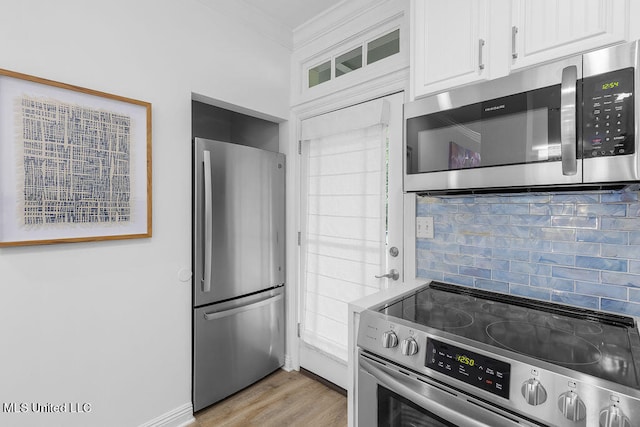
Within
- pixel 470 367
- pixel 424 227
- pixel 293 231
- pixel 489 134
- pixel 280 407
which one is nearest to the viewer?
pixel 470 367

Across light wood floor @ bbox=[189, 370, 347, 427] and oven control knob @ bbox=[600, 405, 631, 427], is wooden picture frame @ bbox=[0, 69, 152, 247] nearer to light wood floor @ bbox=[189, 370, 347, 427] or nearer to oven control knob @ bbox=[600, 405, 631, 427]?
light wood floor @ bbox=[189, 370, 347, 427]

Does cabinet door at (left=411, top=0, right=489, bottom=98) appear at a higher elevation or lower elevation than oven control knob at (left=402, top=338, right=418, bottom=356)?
higher

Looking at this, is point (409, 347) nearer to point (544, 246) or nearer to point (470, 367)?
point (470, 367)

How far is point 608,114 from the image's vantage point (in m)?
0.99

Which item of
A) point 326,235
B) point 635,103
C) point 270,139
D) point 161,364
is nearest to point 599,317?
point 635,103

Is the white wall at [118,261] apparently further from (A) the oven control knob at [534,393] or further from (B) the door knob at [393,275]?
(A) the oven control knob at [534,393]

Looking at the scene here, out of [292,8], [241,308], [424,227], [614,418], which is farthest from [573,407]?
[292,8]

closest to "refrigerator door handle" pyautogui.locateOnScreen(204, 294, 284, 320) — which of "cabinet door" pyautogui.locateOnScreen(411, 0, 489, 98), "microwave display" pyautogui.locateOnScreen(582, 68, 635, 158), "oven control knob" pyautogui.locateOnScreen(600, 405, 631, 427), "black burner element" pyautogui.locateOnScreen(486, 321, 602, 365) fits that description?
"black burner element" pyautogui.locateOnScreen(486, 321, 602, 365)

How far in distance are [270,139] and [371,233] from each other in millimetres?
1295

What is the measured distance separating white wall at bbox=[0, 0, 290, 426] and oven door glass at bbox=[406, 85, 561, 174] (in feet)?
4.54

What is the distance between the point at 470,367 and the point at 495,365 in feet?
0.24

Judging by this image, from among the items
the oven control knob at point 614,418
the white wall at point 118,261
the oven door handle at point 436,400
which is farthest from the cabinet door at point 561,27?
the white wall at point 118,261

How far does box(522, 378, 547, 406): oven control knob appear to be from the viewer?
0.85 metres

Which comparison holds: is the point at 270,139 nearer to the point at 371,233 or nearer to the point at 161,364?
the point at 371,233
